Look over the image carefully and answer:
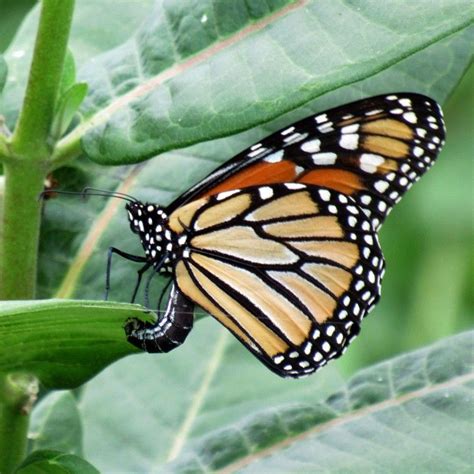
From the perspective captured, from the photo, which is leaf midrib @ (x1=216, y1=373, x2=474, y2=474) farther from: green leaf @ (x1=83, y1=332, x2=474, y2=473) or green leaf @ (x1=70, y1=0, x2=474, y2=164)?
green leaf @ (x1=70, y1=0, x2=474, y2=164)

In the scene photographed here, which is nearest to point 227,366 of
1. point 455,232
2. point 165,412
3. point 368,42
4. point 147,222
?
point 165,412

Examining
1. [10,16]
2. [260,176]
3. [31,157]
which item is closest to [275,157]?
[260,176]

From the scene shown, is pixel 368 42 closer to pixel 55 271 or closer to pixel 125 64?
pixel 125 64

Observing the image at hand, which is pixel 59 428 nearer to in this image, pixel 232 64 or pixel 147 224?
pixel 147 224

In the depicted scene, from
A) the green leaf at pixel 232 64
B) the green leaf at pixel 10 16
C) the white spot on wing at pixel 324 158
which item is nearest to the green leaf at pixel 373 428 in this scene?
the white spot on wing at pixel 324 158

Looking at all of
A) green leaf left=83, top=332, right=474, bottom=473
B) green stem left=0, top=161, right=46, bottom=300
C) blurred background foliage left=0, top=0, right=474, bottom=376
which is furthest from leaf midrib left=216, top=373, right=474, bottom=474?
blurred background foliage left=0, top=0, right=474, bottom=376

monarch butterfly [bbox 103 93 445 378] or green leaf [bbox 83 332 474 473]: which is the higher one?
monarch butterfly [bbox 103 93 445 378]

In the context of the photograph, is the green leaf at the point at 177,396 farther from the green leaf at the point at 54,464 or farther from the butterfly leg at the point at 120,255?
the green leaf at the point at 54,464
